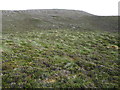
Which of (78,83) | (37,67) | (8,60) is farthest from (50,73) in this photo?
(8,60)

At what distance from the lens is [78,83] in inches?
398

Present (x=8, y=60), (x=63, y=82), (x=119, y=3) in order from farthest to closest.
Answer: (x=119, y=3)
(x=8, y=60)
(x=63, y=82)

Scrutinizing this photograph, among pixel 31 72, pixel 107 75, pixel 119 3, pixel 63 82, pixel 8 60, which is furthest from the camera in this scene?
pixel 119 3

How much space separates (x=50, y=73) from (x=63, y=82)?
1731 millimetres

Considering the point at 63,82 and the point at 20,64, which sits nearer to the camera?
the point at 63,82

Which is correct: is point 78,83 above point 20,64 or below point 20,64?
below

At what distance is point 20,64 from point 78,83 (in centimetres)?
620

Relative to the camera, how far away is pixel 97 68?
13648mm

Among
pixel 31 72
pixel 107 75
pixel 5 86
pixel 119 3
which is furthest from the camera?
pixel 119 3

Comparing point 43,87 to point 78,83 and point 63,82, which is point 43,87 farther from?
point 78,83

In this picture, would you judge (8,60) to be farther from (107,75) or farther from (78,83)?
(107,75)

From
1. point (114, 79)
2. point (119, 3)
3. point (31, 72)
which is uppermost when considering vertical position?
point (119, 3)

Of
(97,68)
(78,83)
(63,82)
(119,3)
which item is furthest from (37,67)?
(119,3)

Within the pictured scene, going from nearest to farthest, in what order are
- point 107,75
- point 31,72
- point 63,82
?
point 63,82 < point 31,72 < point 107,75
